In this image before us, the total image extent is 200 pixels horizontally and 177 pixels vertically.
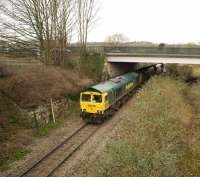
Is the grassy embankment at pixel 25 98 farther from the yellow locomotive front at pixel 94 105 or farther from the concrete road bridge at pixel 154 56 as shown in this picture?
the concrete road bridge at pixel 154 56

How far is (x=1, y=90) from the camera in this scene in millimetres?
16250

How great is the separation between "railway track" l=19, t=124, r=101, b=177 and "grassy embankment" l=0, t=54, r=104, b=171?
1.35m

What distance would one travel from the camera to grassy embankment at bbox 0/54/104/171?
13.5 metres

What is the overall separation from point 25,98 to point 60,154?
546cm

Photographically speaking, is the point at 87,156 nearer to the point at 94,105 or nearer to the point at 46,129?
the point at 46,129

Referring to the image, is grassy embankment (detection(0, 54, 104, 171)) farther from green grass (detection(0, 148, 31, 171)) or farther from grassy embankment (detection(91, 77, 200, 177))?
grassy embankment (detection(91, 77, 200, 177))

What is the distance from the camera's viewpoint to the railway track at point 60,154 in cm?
1141

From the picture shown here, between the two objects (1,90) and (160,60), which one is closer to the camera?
(1,90)

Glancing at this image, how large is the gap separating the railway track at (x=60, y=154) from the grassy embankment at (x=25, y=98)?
1.35m

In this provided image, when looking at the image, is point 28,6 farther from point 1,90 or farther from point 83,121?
point 83,121

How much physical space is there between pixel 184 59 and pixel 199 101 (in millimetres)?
9541

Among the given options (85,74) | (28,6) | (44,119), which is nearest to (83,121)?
(44,119)

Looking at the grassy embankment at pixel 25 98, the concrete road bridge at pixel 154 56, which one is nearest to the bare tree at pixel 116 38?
the concrete road bridge at pixel 154 56

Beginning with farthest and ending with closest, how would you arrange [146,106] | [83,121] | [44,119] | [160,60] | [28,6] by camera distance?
[160,60] < [28,6] < [83,121] < [44,119] < [146,106]
